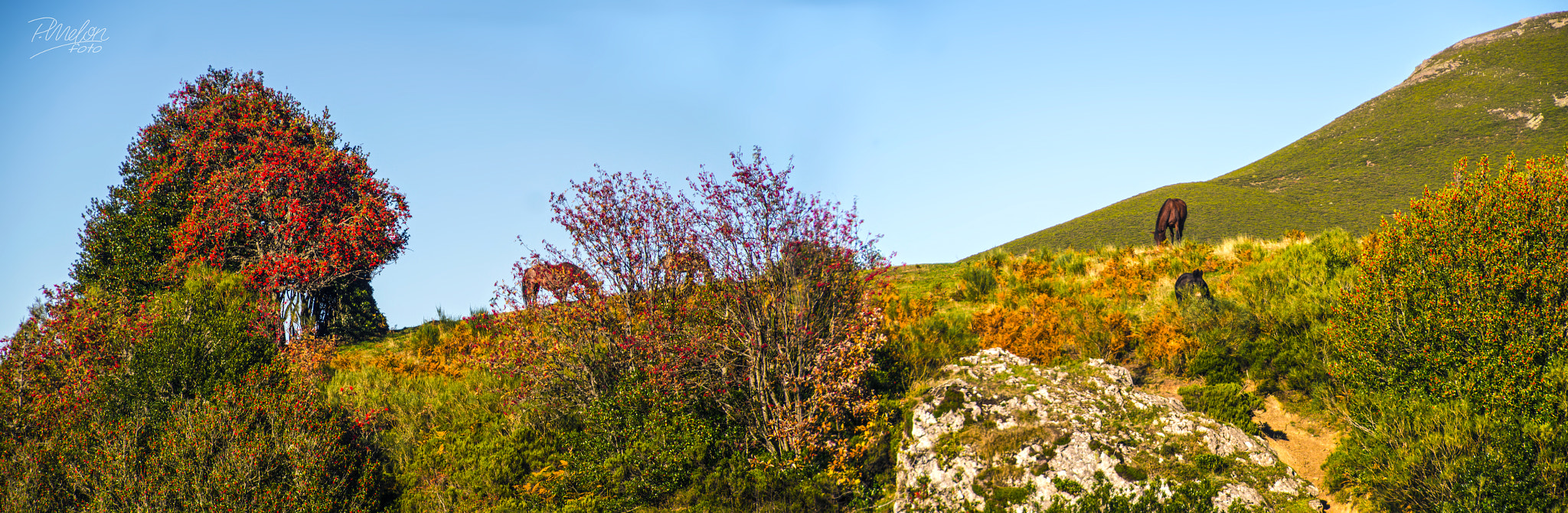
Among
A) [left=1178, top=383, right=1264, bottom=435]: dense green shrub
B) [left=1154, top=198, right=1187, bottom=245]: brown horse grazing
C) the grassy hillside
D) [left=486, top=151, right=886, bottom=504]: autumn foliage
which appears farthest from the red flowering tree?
the grassy hillside

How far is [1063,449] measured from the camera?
961cm

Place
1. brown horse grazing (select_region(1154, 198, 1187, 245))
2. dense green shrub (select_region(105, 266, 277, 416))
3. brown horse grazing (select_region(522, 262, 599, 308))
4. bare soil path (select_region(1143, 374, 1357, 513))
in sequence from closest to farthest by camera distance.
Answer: bare soil path (select_region(1143, 374, 1357, 513)) → brown horse grazing (select_region(522, 262, 599, 308)) → dense green shrub (select_region(105, 266, 277, 416)) → brown horse grazing (select_region(1154, 198, 1187, 245))

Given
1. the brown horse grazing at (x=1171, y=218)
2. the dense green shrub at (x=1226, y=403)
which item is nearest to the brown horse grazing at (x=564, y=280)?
the dense green shrub at (x=1226, y=403)

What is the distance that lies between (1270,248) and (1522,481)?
44.4 feet

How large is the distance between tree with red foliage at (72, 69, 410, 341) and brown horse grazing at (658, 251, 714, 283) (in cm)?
1183

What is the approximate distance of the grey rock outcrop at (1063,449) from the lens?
29.7 ft

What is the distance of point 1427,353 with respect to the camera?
9609 millimetres

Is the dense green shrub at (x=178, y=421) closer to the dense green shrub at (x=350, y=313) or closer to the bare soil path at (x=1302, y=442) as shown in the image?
the dense green shrub at (x=350, y=313)

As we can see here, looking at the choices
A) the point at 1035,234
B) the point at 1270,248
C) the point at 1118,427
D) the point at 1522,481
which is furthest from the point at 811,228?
the point at 1035,234

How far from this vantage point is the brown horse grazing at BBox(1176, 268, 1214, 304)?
15.1 metres

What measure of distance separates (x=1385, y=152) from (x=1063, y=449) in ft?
308

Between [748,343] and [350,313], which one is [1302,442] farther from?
[350,313]

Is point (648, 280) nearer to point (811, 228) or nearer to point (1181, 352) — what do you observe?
point (811, 228)

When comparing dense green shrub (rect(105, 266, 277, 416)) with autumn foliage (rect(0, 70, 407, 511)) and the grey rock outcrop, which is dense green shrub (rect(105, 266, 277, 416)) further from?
the grey rock outcrop
